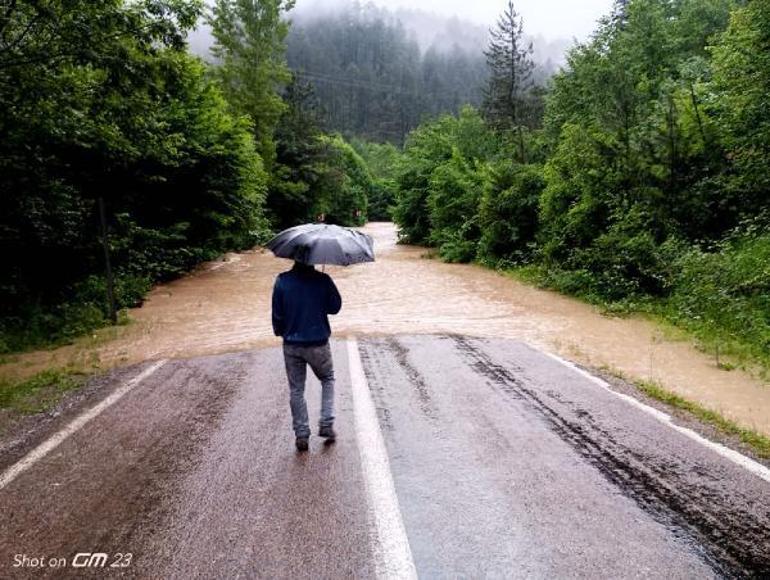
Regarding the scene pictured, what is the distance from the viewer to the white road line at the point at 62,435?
15.4 ft

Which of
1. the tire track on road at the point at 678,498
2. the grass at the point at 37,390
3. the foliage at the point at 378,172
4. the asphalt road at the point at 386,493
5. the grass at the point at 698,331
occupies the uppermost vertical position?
the foliage at the point at 378,172

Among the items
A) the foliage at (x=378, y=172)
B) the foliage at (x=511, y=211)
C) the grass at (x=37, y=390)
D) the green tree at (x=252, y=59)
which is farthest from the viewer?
the foliage at (x=378, y=172)

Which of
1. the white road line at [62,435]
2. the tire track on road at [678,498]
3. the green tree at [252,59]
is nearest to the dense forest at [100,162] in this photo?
the white road line at [62,435]

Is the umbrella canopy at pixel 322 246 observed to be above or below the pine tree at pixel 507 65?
below

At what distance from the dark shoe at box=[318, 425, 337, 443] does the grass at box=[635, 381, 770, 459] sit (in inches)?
153

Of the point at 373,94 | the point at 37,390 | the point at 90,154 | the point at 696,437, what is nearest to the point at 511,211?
the point at 90,154

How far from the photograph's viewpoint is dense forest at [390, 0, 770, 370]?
1159cm

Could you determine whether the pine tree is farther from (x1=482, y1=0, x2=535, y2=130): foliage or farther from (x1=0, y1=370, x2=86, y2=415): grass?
(x1=0, y1=370, x2=86, y2=415): grass

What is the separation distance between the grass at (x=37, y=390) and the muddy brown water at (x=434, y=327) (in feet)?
1.98

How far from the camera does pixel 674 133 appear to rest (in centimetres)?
1425

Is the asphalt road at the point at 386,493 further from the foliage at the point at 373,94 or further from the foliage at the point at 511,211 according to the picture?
the foliage at the point at 373,94

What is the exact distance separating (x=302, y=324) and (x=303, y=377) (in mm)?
533

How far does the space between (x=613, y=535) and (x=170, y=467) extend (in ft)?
11.5

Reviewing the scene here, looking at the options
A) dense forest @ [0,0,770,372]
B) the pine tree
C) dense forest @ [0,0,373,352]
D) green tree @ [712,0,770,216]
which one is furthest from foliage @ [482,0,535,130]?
green tree @ [712,0,770,216]
